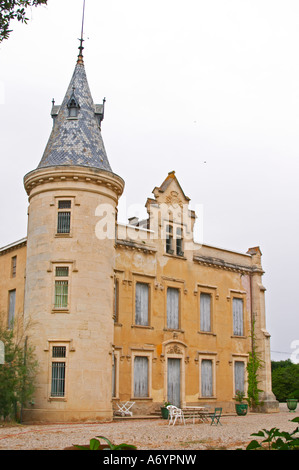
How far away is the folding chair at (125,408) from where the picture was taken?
25344mm

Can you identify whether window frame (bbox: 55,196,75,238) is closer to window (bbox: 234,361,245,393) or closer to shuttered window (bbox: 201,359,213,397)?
shuttered window (bbox: 201,359,213,397)

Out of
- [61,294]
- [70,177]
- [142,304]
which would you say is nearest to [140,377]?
[142,304]

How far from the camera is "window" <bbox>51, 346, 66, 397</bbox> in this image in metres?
22.4

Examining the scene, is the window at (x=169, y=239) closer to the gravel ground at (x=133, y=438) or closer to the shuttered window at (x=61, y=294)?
the shuttered window at (x=61, y=294)

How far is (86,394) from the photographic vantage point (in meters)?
22.3

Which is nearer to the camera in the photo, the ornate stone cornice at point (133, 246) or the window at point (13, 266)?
the ornate stone cornice at point (133, 246)

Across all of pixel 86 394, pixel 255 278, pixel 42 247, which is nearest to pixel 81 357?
pixel 86 394

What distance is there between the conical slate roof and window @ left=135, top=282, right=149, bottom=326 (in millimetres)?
6426

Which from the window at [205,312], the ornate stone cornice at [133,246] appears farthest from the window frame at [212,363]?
the ornate stone cornice at [133,246]

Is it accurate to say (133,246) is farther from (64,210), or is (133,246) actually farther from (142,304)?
(64,210)

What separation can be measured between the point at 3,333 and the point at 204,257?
1410cm

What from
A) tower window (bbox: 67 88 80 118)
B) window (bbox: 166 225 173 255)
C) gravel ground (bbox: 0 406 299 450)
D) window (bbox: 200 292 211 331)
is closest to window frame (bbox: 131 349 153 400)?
window (bbox: 200 292 211 331)

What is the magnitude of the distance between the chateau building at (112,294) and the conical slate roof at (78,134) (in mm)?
62

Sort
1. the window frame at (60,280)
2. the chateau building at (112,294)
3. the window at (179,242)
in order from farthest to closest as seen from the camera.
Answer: the window at (179,242) → the window frame at (60,280) → the chateau building at (112,294)
